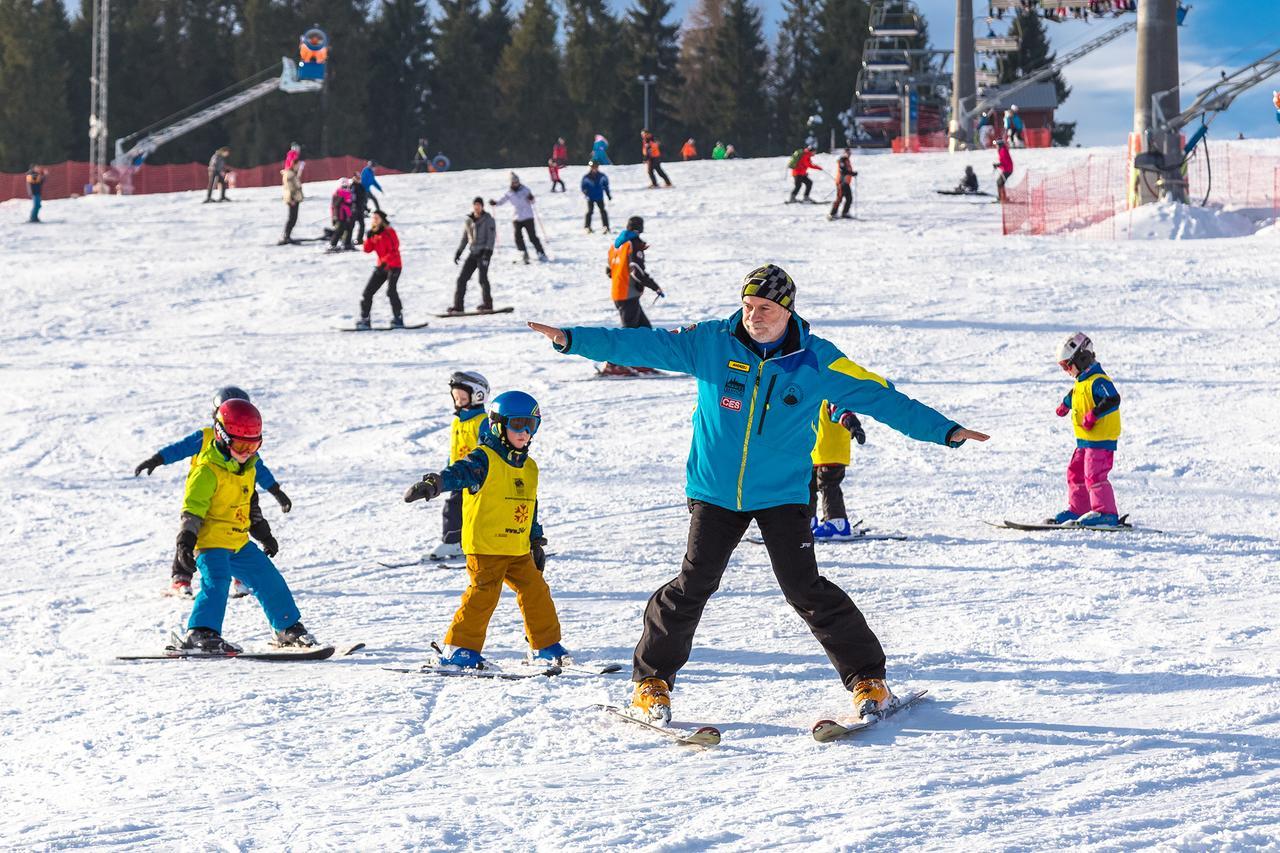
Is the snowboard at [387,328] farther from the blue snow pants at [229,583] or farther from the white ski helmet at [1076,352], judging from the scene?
the blue snow pants at [229,583]

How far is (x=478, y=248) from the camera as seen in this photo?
17625 mm

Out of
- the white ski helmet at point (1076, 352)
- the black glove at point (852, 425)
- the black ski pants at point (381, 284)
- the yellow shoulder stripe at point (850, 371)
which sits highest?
the black ski pants at point (381, 284)

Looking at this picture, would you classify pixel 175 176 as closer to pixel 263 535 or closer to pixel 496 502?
pixel 263 535

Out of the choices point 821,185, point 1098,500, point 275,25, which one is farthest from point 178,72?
point 1098,500

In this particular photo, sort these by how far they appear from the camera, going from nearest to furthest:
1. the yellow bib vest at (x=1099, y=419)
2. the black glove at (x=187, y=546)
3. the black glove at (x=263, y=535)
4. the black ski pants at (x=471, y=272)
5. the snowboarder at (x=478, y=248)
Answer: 1. the black glove at (x=187, y=546)
2. the black glove at (x=263, y=535)
3. the yellow bib vest at (x=1099, y=419)
4. the snowboarder at (x=478, y=248)
5. the black ski pants at (x=471, y=272)

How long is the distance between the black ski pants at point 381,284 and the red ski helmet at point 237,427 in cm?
1034

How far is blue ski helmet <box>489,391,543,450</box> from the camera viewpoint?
19.1 feet

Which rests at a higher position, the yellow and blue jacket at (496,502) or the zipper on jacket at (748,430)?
the zipper on jacket at (748,430)

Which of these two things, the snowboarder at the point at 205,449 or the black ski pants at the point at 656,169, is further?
the black ski pants at the point at 656,169

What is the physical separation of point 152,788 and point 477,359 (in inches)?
461

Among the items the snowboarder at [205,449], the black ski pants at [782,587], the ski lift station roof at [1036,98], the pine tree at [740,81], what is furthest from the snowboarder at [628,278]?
the pine tree at [740,81]

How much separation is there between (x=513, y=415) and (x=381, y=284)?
38.2 ft

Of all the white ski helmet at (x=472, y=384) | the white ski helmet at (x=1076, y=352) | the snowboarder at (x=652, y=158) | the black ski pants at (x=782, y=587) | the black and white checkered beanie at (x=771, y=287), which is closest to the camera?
the black and white checkered beanie at (x=771, y=287)

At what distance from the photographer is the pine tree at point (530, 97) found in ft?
222
